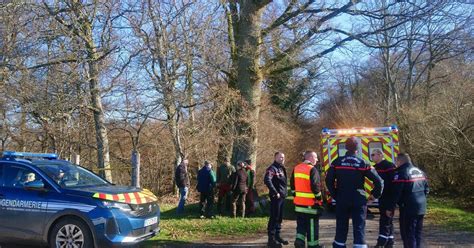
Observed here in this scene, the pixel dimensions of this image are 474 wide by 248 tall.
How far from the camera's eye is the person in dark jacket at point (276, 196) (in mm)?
8999

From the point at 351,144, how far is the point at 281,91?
2661cm

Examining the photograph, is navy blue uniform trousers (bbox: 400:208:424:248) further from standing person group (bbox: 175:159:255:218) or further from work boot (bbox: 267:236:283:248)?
standing person group (bbox: 175:159:255:218)

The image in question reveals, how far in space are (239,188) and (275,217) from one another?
138 inches

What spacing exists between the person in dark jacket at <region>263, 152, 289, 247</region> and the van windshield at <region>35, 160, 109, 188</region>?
3.28 metres

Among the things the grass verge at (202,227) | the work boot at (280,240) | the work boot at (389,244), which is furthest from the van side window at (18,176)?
the work boot at (389,244)

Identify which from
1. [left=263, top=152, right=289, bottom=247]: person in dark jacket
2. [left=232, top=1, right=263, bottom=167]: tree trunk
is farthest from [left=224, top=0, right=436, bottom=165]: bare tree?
[left=263, top=152, right=289, bottom=247]: person in dark jacket

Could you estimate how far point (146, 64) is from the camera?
16.2 metres

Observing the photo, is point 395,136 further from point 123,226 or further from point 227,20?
point 123,226

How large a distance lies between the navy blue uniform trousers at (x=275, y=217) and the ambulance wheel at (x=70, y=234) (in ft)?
11.2

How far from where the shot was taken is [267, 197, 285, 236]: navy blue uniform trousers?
355 inches

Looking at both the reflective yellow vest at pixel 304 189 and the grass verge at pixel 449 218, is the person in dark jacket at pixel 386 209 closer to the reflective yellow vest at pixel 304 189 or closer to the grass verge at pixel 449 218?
the reflective yellow vest at pixel 304 189

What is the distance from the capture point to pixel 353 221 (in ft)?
24.3

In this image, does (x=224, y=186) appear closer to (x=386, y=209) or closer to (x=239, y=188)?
(x=239, y=188)

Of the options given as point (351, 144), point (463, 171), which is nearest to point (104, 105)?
point (351, 144)
